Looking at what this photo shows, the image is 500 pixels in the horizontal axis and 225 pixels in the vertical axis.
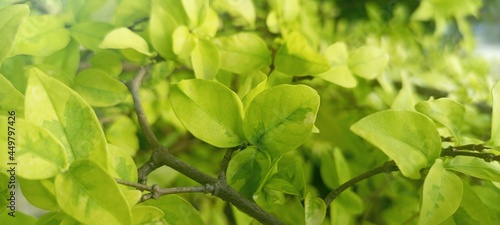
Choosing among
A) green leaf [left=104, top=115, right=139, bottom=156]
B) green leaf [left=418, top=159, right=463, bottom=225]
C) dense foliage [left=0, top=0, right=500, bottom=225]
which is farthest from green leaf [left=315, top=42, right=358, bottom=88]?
green leaf [left=104, top=115, right=139, bottom=156]

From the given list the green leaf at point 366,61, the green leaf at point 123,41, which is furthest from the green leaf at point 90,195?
the green leaf at point 366,61

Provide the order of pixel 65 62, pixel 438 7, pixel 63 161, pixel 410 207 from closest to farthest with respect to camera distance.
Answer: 1. pixel 63 161
2. pixel 65 62
3. pixel 410 207
4. pixel 438 7

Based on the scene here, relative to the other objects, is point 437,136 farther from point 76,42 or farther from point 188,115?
point 76,42

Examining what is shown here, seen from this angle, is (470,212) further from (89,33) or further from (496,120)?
(89,33)

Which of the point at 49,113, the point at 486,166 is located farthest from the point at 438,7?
the point at 49,113

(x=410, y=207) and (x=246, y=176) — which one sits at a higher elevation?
(x=246, y=176)
